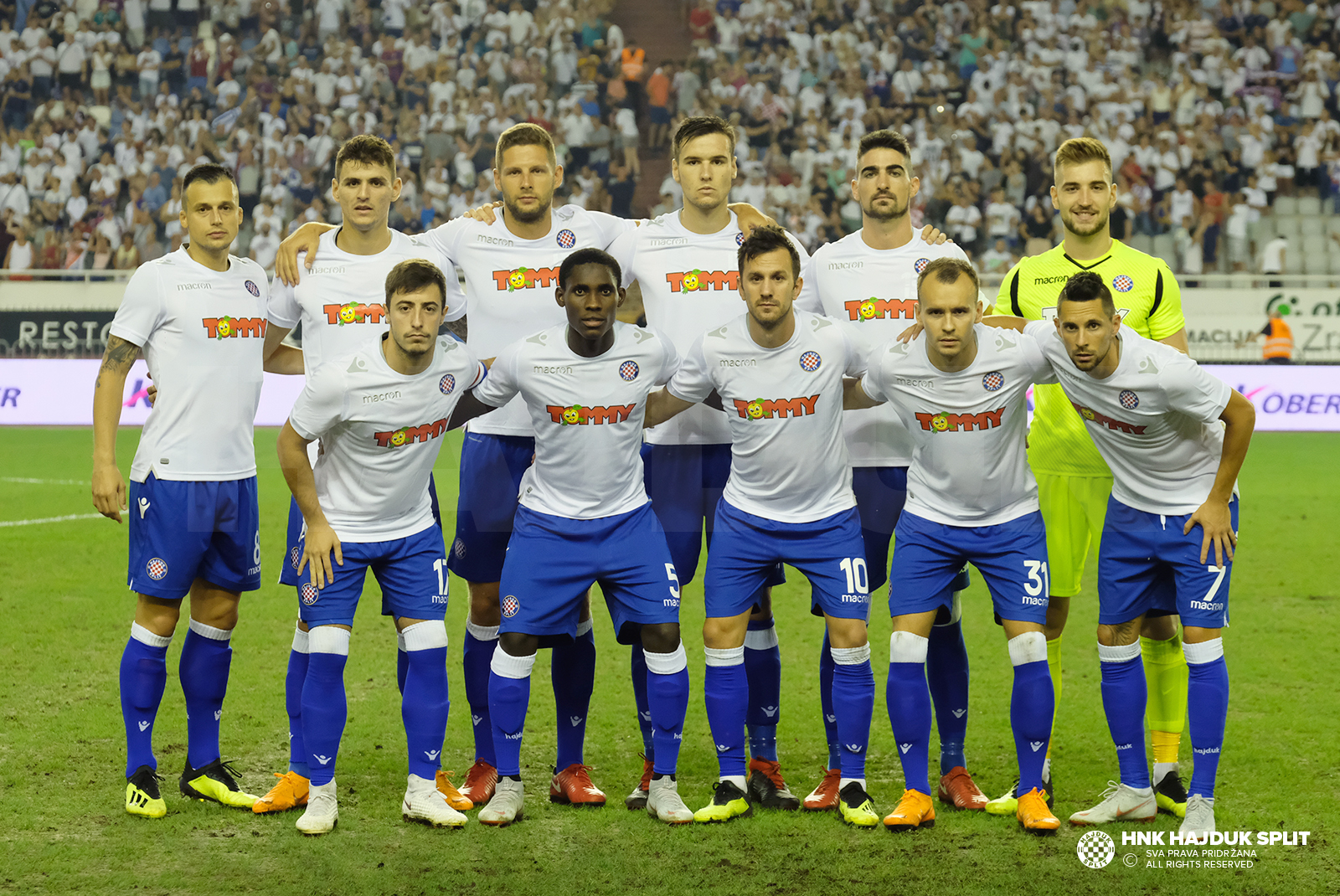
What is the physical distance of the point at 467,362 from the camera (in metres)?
4.99

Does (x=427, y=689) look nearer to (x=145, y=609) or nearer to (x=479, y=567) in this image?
(x=479, y=567)

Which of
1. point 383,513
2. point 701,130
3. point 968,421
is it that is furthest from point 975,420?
point 383,513

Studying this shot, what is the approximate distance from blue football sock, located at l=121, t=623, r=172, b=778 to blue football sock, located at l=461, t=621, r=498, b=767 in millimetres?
1176

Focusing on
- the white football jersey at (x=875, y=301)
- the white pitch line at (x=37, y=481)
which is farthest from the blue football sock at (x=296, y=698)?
the white pitch line at (x=37, y=481)

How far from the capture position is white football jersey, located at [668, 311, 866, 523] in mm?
4871

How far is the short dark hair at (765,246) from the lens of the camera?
4.79 meters

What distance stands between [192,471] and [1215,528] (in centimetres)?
382

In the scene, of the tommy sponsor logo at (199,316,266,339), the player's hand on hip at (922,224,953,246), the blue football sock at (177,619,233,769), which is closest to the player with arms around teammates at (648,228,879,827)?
the player's hand on hip at (922,224,953,246)

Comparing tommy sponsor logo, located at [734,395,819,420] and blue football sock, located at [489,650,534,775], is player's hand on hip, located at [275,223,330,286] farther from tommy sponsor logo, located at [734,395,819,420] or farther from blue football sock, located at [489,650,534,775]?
tommy sponsor logo, located at [734,395,819,420]

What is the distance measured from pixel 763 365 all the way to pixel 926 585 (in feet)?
3.32

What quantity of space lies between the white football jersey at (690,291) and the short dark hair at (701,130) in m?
0.35

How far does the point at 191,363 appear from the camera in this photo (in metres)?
5.06

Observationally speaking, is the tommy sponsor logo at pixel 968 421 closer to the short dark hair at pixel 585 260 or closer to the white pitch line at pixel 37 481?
the short dark hair at pixel 585 260

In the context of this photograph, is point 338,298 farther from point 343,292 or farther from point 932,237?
point 932,237
